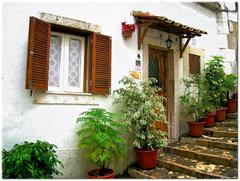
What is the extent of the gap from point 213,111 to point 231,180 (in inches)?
128

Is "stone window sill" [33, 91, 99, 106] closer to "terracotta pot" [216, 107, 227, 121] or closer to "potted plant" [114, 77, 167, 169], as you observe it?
"potted plant" [114, 77, 167, 169]

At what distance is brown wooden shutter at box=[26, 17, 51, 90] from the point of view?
442 cm

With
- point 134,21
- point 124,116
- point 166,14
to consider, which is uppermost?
point 166,14

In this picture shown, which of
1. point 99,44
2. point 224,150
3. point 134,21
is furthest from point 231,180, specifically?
point 134,21

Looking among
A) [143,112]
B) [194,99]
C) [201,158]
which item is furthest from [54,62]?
[194,99]

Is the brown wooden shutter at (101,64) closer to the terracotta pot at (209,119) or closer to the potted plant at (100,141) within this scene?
the potted plant at (100,141)

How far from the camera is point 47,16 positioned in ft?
15.8

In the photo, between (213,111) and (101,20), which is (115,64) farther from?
(213,111)

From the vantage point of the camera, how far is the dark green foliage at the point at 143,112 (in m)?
5.18

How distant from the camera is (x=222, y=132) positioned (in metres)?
6.58

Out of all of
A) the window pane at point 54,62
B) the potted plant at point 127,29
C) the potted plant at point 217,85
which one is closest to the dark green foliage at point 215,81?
the potted plant at point 217,85

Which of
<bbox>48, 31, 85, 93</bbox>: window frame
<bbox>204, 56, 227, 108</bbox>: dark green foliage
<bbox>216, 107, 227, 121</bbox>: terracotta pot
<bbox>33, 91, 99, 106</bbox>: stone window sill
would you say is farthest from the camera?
<bbox>216, 107, 227, 121</bbox>: terracotta pot

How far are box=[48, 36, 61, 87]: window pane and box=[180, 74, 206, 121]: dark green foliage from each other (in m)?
3.53

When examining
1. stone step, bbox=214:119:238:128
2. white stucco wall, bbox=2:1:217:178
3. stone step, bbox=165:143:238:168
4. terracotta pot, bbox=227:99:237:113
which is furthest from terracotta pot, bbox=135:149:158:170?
terracotta pot, bbox=227:99:237:113
